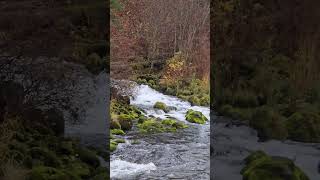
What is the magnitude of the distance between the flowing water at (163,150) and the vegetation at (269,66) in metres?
0.54

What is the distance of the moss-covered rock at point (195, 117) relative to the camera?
5.83 metres

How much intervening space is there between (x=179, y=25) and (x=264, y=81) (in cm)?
119

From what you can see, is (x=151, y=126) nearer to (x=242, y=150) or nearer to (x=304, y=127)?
(x=242, y=150)

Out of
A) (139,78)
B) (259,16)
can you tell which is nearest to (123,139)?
(139,78)

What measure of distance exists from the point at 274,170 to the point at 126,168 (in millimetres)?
1806

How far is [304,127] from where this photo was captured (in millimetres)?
4828

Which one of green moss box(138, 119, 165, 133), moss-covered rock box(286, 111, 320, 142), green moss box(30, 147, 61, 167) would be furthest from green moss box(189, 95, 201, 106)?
green moss box(30, 147, 61, 167)

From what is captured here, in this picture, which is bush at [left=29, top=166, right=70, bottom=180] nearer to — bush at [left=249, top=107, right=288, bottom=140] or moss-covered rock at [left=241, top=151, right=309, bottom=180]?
moss-covered rock at [left=241, top=151, right=309, bottom=180]

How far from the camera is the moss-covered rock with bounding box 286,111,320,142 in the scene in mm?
Result: 4809

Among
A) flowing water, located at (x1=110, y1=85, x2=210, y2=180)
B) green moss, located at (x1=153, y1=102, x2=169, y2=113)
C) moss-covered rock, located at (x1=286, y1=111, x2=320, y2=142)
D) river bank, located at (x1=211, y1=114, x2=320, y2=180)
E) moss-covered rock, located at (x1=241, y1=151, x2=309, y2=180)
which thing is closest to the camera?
moss-covered rock, located at (x1=241, y1=151, x2=309, y2=180)

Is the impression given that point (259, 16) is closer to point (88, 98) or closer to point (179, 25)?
point (179, 25)

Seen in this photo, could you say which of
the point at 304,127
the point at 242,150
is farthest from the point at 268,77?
the point at 242,150

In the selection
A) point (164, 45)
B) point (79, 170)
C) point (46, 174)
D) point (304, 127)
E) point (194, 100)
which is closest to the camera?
point (46, 174)

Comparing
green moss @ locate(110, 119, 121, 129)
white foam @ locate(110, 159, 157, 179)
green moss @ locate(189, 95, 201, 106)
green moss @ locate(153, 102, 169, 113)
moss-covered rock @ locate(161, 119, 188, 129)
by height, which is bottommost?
white foam @ locate(110, 159, 157, 179)
